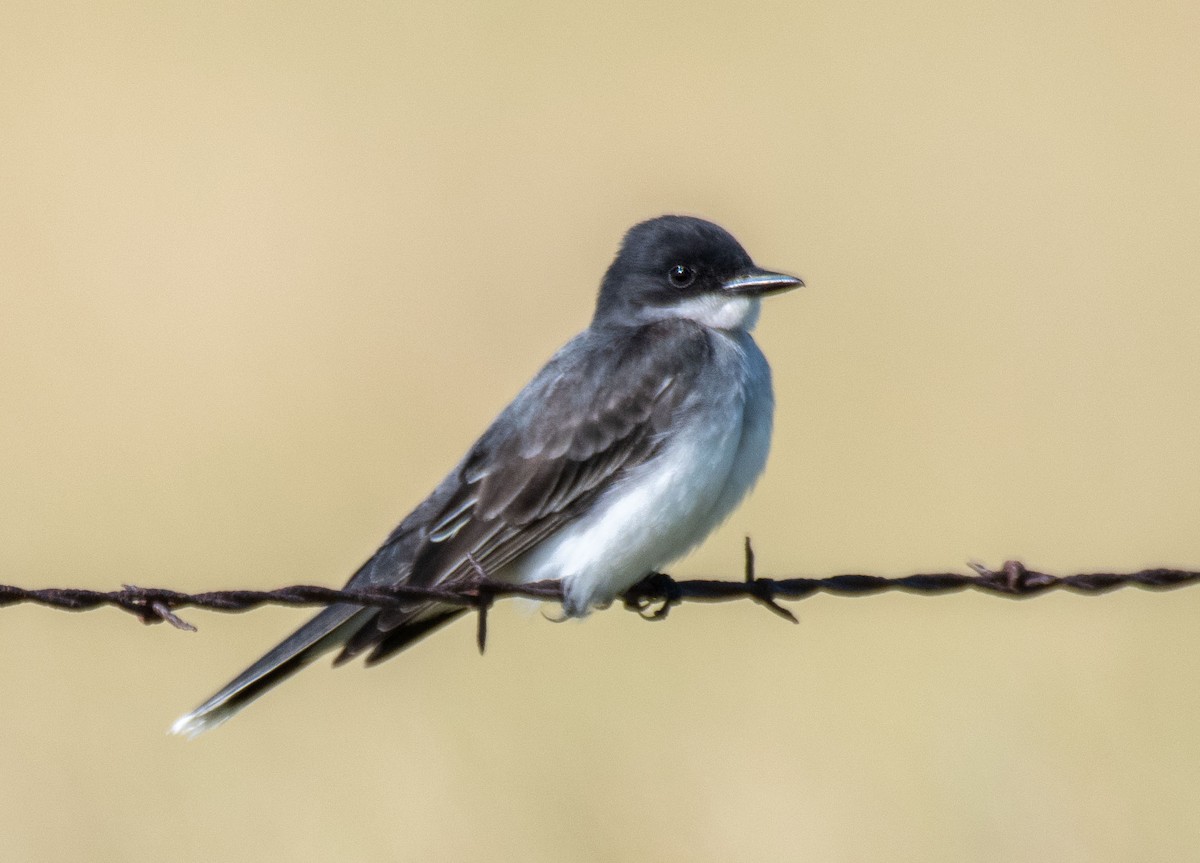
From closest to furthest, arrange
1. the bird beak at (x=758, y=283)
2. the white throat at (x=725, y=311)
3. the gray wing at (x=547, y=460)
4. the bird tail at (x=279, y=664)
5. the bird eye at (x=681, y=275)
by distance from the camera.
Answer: the bird tail at (x=279, y=664) → the gray wing at (x=547, y=460) → the bird beak at (x=758, y=283) → the white throat at (x=725, y=311) → the bird eye at (x=681, y=275)

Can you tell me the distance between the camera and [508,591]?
17.2ft

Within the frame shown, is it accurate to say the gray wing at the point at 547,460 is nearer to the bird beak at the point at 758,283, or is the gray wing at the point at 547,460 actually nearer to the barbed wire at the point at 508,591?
the bird beak at the point at 758,283

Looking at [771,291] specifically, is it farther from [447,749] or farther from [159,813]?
[159,813]

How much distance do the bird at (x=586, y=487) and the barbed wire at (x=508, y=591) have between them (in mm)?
751

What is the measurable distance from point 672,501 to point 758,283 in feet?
3.80

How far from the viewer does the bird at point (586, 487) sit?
6117mm

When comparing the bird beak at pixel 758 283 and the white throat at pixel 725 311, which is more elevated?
the bird beak at pixel 758 283

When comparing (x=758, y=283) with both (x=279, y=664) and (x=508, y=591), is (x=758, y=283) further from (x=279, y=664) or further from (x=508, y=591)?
(x=279, y=664)

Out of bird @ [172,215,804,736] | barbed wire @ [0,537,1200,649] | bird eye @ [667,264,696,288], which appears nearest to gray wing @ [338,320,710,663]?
bird @ [172,215,804,736]

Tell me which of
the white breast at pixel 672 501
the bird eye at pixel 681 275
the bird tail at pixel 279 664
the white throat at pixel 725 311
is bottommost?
the bird tail at pixel 279 664

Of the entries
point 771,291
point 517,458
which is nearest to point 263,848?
point 517,458

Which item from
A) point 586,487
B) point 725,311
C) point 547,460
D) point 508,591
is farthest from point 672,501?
point 725,311

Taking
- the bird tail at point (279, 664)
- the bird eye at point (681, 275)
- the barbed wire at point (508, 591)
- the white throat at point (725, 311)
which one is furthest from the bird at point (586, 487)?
the barbed wire at point (508, 591)

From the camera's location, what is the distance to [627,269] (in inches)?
287
